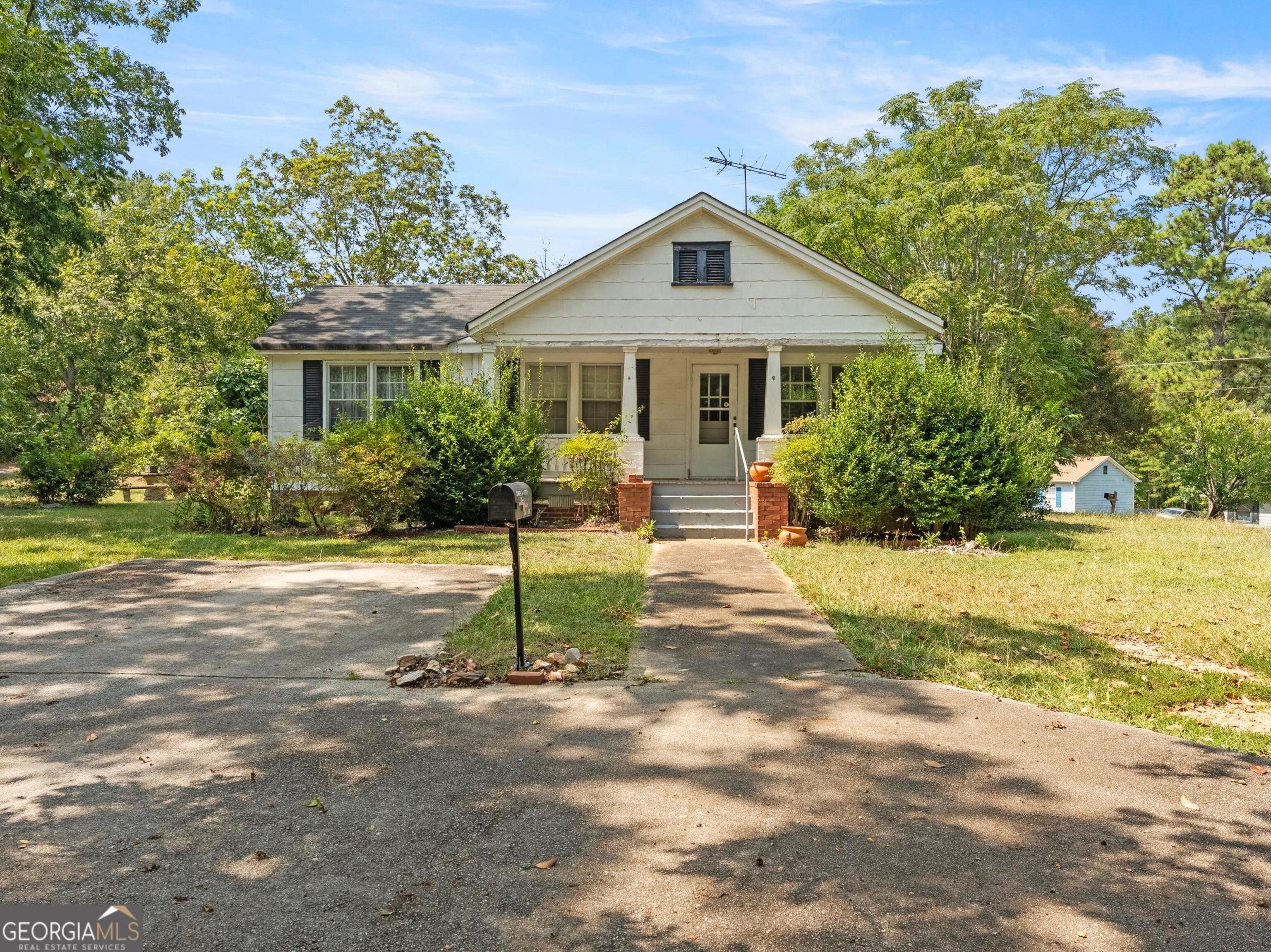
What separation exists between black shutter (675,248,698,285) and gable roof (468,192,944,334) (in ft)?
1.78

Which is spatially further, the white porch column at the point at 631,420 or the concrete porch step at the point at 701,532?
the white porch column at the point at 631,420

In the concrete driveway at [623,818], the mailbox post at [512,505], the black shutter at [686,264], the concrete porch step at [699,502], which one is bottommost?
the concrete driveway at [623,818]

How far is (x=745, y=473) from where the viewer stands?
1593 cm

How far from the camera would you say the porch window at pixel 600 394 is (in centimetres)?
1636

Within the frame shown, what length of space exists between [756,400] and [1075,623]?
33.0ft

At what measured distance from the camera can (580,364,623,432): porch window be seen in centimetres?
1636

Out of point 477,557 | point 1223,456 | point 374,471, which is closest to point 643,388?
point 374,471

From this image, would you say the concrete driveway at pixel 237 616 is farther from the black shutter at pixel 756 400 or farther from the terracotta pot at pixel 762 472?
the black shutter at pixel 756 400

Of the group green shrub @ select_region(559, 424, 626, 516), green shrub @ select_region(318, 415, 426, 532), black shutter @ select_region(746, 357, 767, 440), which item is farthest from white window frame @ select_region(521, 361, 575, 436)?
green shrub @ select_region(318, 415, 426, 532)

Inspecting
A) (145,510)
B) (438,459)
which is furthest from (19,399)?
(438,459)

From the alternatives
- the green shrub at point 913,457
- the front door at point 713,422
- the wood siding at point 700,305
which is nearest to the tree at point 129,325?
the wood siding at point 700,305

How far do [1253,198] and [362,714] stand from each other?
4716 cm

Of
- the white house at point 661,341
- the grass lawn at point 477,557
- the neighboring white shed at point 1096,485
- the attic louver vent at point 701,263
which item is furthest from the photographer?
the neighboring white shed at point 1096,485

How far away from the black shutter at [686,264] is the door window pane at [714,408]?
98.9 inches
